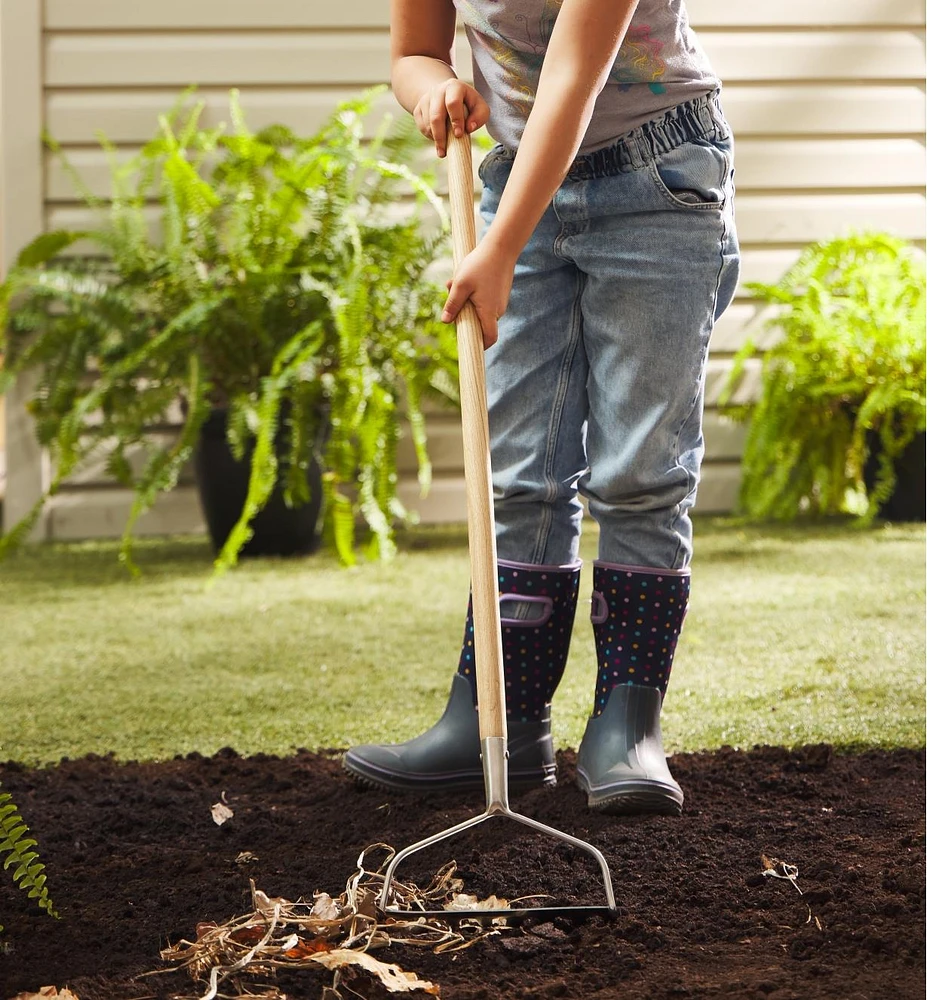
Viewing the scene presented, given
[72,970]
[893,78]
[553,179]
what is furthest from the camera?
[893,78]

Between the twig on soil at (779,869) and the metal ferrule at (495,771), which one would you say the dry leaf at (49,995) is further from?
the twig on soil at (779,869)

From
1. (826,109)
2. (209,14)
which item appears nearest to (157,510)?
(209,14)

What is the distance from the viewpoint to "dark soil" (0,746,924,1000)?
92cm

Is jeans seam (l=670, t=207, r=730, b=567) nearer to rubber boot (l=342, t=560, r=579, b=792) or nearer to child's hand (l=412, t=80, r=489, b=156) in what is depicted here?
rubber boot (l=342, t=560, r=579, b=792)

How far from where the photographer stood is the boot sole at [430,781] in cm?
138

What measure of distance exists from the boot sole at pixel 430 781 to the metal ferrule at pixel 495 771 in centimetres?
31

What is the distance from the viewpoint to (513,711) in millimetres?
Answer: 1425

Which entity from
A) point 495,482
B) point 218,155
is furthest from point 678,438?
point 218,155

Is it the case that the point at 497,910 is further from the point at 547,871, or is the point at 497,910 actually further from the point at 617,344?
the point at 617,344

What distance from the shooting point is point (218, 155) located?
3.36 m

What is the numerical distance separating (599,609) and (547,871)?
38 cm

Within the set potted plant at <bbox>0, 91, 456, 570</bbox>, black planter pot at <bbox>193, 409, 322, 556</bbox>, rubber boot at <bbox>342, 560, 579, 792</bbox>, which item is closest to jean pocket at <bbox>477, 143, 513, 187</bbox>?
rubber boot at <bbox>342, 560, 579, 792</bbox>

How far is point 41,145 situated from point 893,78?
2.59m

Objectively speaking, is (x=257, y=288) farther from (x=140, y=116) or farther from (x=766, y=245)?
(x=766, y=245)
